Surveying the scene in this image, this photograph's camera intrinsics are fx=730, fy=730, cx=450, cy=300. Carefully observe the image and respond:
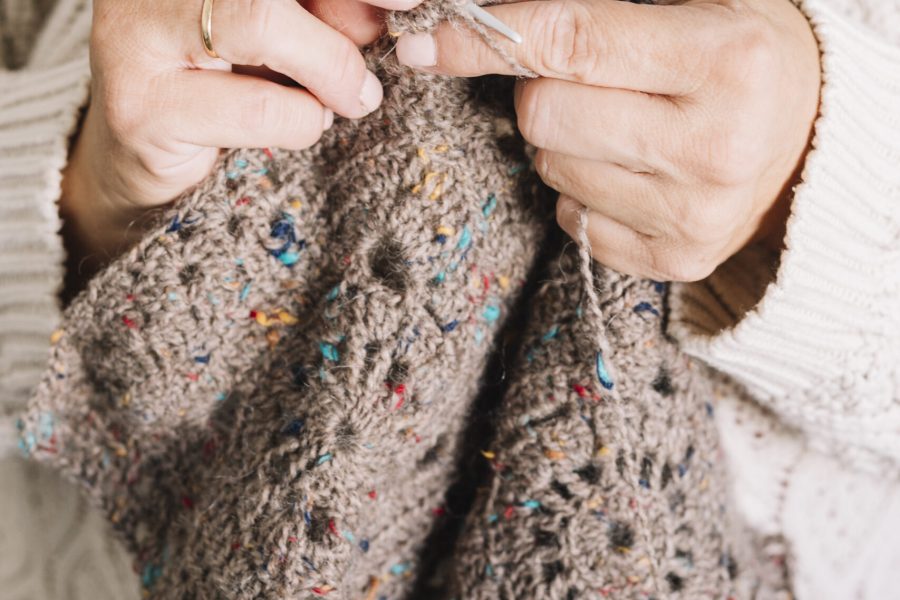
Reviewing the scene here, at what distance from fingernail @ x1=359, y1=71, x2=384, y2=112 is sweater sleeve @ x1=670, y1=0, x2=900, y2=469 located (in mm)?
313

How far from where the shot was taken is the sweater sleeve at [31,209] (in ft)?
2.45

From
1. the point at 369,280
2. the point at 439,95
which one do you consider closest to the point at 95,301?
the point at 369,280

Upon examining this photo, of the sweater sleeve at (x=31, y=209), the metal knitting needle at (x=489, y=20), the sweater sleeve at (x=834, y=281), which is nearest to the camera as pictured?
the metal knitting needle at (x=489, y=20)

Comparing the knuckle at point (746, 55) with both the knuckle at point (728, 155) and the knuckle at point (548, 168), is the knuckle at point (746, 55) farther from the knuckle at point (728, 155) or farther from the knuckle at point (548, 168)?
the knuckle at point (548, 168)

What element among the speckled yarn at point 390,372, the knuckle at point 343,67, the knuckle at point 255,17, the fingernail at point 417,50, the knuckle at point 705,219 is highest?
the knuckle at point 255,17

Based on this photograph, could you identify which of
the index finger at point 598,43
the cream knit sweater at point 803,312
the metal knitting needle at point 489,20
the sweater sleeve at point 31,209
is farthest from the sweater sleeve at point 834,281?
the sweater sleeve at point 31,209

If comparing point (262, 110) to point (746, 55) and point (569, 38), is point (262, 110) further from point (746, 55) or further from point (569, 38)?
point (746, 55)

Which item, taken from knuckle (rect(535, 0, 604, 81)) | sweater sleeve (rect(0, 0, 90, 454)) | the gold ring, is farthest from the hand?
sweater sleeve (rect(0, 0, 90, 454))

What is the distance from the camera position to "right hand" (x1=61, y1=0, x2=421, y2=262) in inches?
20.1

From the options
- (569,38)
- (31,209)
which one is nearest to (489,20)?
(569,38)

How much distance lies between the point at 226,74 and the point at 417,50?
0.15m

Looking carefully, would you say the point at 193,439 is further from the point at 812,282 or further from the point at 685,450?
the point at 812,282

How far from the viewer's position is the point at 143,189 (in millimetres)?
632

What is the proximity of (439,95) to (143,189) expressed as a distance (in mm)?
269
